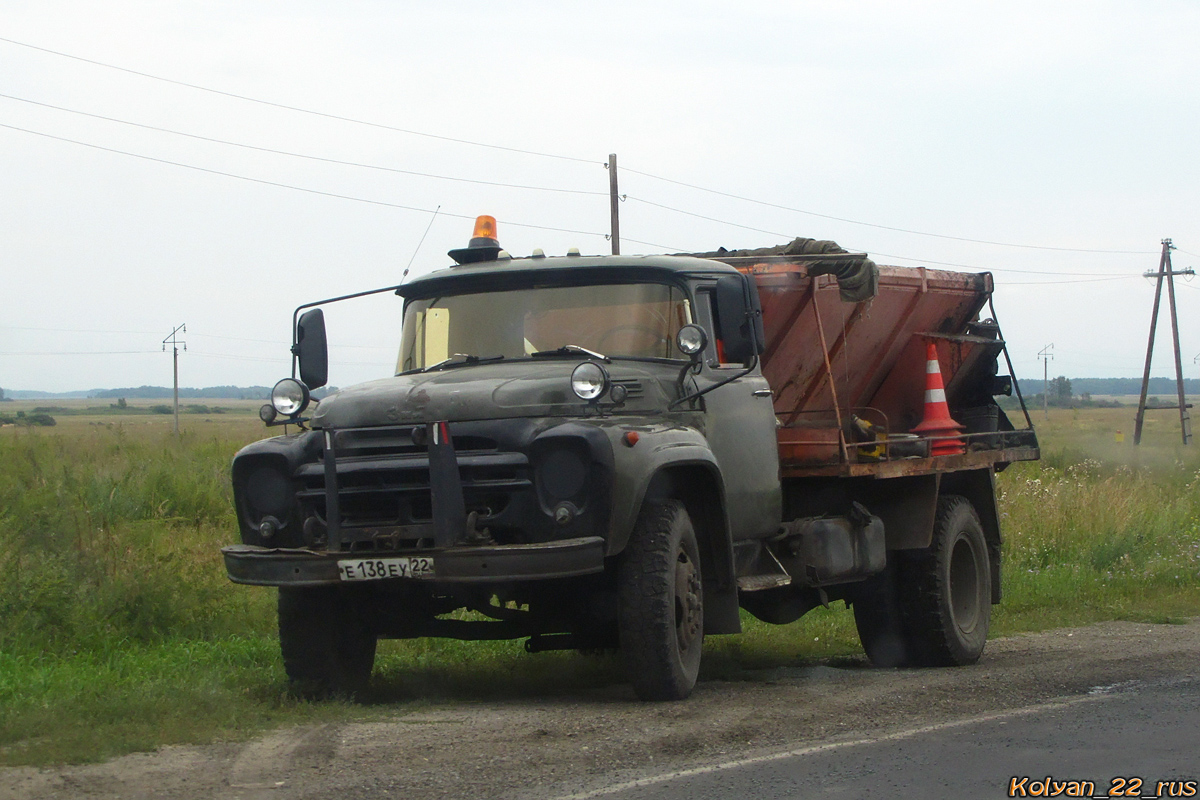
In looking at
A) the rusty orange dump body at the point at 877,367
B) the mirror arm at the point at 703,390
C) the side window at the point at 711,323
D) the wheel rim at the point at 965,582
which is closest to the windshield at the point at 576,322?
the side window at the point at 711,323

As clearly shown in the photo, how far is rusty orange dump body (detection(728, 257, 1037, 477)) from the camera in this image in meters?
8.98

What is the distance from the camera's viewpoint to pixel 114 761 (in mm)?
5504

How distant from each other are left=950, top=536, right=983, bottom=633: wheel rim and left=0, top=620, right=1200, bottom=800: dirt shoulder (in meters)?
1.57

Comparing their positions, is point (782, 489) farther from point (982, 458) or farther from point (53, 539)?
point (53, 539)

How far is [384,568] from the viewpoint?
6523 mm

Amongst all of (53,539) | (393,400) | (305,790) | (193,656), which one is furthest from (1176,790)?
(53,539)

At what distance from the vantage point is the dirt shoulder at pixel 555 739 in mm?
5191

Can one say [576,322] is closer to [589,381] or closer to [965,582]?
[589,381]

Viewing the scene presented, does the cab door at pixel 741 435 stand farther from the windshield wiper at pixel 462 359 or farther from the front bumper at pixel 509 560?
the front bumper at pixel 509 560

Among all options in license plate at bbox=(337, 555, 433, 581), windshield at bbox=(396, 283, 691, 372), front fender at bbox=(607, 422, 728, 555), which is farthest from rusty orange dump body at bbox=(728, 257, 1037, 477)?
license plate at bbox=(337, 555, 433, 581)

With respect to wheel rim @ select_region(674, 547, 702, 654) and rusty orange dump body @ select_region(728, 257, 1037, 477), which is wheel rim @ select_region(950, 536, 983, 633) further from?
wheel rim @ select_region(674, 547, 702, 654)

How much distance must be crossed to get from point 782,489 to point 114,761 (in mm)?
4625

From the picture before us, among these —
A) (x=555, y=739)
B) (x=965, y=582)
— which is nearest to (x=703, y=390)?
(x=555, y=739)

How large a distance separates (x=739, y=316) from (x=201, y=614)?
4966 millimetres
